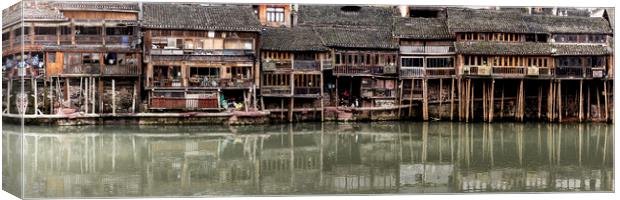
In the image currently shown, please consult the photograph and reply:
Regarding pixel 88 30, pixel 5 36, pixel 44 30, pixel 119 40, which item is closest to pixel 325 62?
pixel 119 40

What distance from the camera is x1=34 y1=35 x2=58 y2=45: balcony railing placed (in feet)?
65.0

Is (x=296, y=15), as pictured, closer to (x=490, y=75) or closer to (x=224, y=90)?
(x=224, y=90)

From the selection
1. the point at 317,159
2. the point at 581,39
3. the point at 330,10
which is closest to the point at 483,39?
the point at 581,39

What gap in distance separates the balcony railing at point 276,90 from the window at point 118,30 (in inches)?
149

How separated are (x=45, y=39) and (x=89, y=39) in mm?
1659

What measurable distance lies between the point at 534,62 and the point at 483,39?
5.75ft

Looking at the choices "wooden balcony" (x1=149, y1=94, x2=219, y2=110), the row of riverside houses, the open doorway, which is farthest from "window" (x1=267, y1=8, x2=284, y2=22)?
"wooden balcony" (x1=149, y1=94, x2=219, y2=110)

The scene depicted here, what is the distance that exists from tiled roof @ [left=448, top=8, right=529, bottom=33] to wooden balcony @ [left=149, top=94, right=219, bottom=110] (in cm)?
666

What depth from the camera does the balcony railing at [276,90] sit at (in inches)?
939

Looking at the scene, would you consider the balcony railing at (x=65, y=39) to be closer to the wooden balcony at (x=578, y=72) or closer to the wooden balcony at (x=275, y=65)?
the wooden balcony at (x=275, y=65)

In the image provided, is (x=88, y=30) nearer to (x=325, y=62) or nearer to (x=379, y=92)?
(x=325, y=62)

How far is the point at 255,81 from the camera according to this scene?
78.8 ft

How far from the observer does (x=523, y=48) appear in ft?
78.8

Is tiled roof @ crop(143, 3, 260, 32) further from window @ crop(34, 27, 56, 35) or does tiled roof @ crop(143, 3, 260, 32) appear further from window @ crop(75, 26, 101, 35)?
window @ crop(34, 27, 56, 35)
